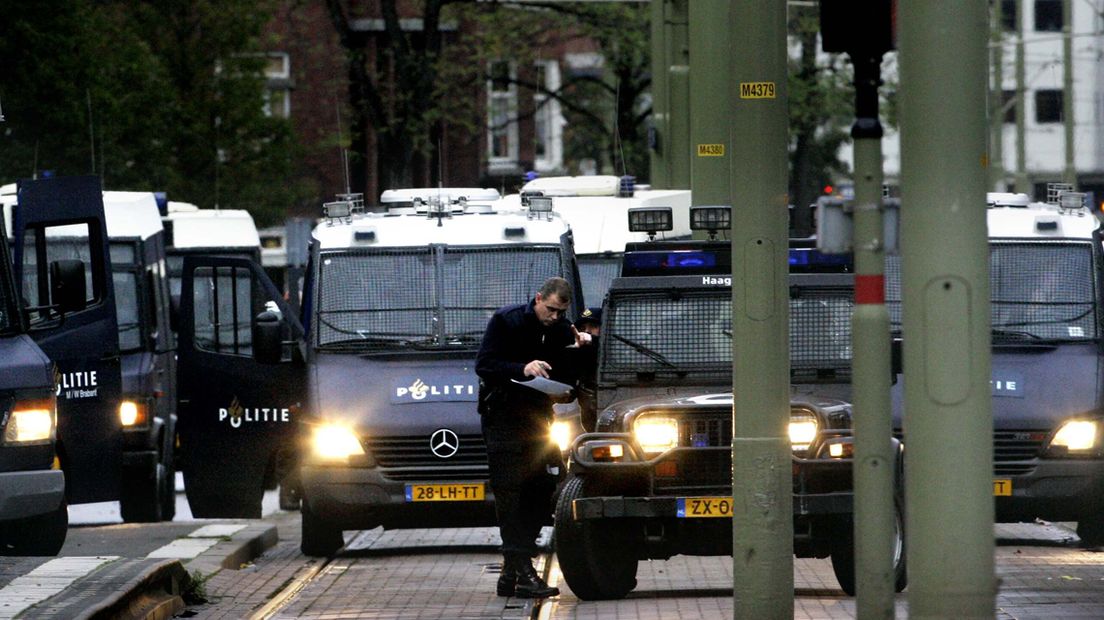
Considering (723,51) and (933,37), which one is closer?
(933,37)

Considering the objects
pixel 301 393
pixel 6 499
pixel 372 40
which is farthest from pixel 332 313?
pixel 372 40

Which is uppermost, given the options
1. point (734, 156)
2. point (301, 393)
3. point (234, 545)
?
point (734, 156)

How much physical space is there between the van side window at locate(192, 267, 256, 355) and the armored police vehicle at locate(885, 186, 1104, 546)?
4.48 m

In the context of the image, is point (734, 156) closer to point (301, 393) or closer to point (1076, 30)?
point (301, 393)

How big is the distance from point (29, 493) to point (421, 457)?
3.32m

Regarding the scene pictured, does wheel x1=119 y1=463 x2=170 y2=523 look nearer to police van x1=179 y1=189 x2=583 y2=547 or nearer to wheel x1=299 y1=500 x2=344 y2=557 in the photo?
police van x1=179 y1=189 x2=583 y2=547

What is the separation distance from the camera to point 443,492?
15.8 meters

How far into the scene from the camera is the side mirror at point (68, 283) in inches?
539

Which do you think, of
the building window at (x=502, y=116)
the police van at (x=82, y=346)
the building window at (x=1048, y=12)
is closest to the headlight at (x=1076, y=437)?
the police van at (x=82, y=346)

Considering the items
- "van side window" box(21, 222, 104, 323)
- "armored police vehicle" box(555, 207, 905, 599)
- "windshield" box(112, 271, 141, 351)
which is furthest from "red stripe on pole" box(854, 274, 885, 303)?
"windshield" box(112, 271, 141, 351)

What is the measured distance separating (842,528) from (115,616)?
3.86 metres

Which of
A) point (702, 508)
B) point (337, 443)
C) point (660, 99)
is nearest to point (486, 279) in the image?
point (337, 443)

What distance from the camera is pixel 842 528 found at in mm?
12430

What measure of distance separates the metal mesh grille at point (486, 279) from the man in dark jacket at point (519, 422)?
9.89 feet
